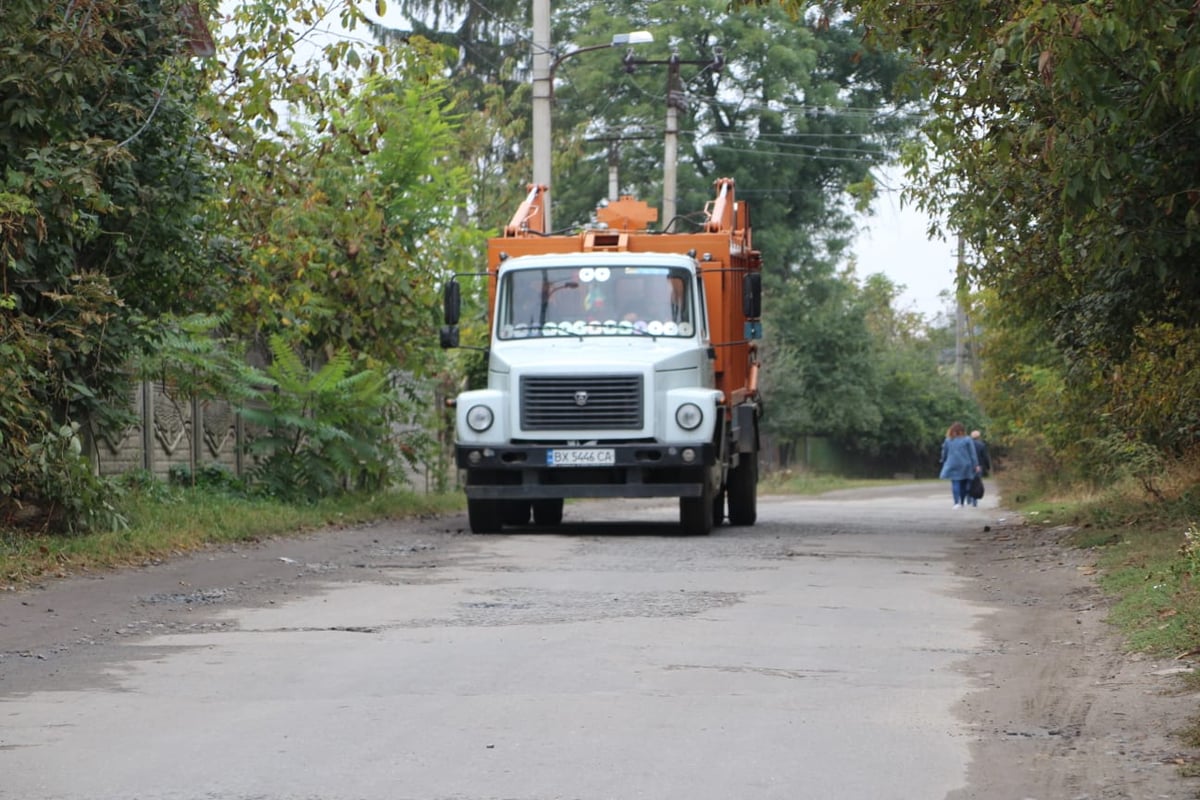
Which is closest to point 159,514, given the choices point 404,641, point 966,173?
point 404,641

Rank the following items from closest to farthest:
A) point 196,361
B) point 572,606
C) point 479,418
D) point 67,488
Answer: point 572,606 < point 67,488 < point 196,361 < point 479,418

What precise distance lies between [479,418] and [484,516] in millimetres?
1157

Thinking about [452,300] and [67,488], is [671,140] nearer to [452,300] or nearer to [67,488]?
[452,300]

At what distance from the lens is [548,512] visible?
22031 mm

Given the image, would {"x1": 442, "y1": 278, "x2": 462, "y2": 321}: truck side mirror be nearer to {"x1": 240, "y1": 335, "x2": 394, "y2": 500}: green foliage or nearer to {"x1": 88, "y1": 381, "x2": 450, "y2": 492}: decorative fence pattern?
{"x1": 240, "y1": 335, "x2": 394, "y2": 500}: green foliage

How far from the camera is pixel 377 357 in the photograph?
75.7ft

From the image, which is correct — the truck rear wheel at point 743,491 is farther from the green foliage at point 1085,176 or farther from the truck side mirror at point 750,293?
the green foliage at point 1085,176

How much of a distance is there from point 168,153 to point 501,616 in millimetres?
6095

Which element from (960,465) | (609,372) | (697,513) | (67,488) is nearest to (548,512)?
(697,513)

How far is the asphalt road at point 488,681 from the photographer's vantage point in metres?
6.39

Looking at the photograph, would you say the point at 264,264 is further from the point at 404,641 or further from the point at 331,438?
the point at 404,641

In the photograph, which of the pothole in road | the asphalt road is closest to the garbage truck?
the asphalt road

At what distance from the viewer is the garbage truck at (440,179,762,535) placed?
18922mm

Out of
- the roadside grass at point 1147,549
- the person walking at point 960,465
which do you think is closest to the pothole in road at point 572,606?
the roadside grass at point 1147,549
